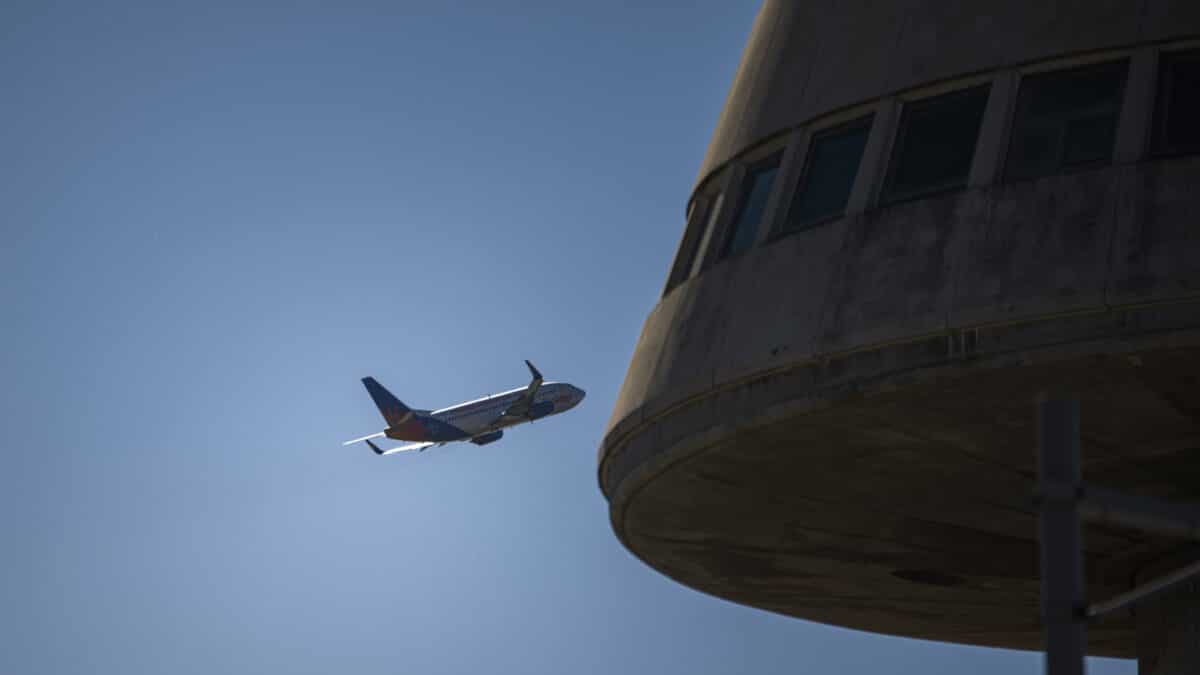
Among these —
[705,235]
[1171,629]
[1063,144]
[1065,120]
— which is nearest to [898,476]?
[705,235]

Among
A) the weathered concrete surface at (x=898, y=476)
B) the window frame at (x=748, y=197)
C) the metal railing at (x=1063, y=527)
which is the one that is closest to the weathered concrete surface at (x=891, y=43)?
the window frame at (x=748, y=197)

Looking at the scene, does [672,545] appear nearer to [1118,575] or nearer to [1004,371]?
[1118,575]

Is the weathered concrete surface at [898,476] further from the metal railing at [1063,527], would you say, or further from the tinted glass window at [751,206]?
the metal railing at [1063,527]

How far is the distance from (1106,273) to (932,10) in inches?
206

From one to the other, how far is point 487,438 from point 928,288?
102 m

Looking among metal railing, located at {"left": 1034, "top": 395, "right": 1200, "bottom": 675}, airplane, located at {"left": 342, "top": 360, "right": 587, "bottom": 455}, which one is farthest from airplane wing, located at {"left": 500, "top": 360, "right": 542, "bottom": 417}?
metal railing, located at {"left": 1034, "top": 395, "right": 1200, "bottom": 675}

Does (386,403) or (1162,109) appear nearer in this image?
(1162,109)

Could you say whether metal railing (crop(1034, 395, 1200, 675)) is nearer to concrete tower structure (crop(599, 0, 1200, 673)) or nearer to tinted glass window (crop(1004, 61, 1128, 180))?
concrete tower structure (crop(599, 0, 1200, 673))

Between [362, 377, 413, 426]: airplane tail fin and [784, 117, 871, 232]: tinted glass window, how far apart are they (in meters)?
106

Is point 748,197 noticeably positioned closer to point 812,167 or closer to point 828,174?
point 812,167

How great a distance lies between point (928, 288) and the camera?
66.0ft

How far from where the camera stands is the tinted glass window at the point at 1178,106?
19.8 m

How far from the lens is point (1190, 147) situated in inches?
776

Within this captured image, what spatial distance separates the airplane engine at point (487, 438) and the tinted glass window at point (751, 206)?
3802 inches
